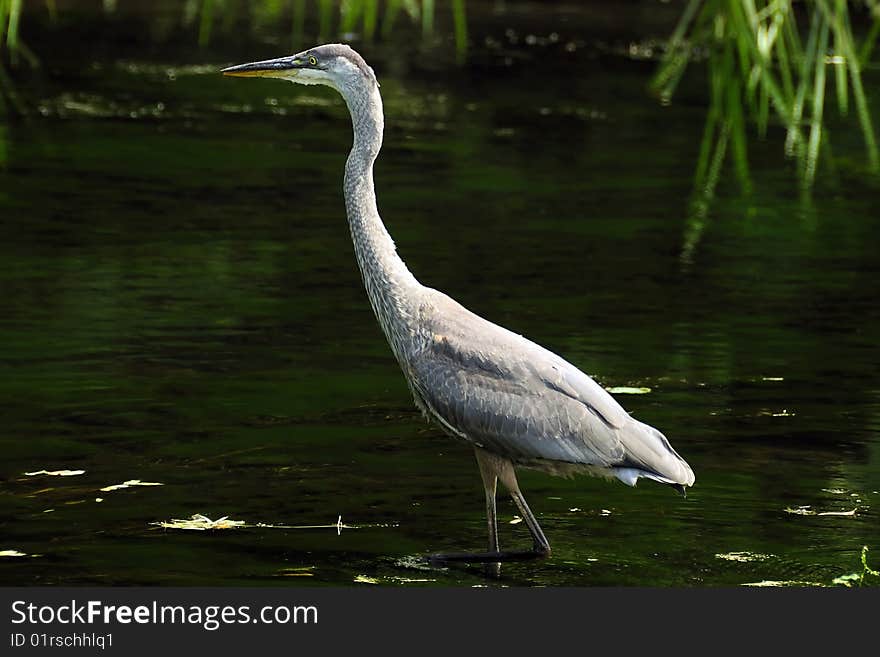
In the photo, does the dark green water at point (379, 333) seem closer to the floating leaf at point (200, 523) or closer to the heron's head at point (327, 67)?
the floating leaf at point (200, 523)

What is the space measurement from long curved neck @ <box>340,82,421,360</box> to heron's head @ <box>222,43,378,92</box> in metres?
0.04

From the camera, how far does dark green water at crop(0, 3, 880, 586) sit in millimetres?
6738

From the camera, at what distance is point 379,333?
1063 cm

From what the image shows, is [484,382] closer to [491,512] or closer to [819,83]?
[491,512]

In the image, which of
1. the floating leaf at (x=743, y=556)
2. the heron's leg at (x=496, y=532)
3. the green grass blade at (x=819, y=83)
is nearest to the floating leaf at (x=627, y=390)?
the floating leaf at (x=743, y=556)

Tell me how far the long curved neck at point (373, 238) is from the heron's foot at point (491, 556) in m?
0.80

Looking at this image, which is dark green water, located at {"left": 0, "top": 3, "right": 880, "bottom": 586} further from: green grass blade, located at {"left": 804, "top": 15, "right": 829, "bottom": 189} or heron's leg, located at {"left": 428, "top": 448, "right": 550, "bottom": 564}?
green grass blade, located at {"left": 804, "top": 15, "right": 829, "bottom": 189}

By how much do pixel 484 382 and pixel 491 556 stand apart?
A: 0.66 metres

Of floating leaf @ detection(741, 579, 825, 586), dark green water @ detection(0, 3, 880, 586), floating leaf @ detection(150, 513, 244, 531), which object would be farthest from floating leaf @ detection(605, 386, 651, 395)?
floating leaf @ detection(741, 579, 825, 586)

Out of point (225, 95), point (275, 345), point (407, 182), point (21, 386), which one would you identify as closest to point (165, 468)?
point (21, 386)

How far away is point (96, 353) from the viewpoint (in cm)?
981

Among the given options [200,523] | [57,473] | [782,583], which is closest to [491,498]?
[782,583]

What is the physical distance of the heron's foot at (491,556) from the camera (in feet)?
20.9

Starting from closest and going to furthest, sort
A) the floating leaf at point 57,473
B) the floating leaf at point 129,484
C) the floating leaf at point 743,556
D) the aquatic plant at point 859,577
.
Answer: the aquatic plant at point 859,577
the floating leaf at point 743,556
the floating leaf at point 129,484
the floating leaf at point 57,473
